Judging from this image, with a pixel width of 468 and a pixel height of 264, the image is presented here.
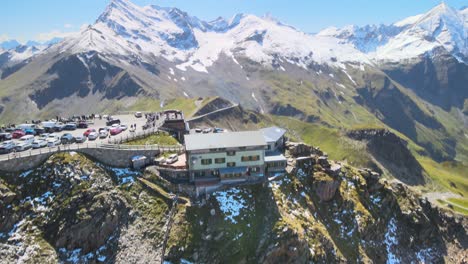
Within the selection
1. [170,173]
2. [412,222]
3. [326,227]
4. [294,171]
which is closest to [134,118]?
[170,173]

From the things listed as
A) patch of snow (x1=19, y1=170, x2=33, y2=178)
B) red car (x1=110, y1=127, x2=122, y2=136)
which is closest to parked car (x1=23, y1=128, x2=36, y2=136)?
red car (x1=110, y1=127, x2=122, y2=136)

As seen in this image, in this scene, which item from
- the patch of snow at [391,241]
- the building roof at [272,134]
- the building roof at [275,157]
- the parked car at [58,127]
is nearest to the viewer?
the building roof at [275,157]

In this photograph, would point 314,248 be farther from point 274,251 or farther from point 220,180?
point 220,180

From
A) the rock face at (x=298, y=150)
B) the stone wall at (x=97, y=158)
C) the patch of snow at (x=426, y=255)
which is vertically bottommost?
the patch of snow at (x=426, y=255)

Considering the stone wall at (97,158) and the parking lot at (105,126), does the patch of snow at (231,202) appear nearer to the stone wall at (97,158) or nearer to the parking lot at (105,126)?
the stone wall at (97,158)

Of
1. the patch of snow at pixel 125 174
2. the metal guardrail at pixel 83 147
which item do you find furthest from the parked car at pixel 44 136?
the patch of snow at pixel 125 174

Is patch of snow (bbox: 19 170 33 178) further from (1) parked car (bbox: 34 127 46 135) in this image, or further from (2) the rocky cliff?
(1) parked car (bbox: 34 127 46 135)

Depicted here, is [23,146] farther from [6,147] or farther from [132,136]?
[132,136]

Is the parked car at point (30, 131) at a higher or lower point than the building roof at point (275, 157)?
higher
